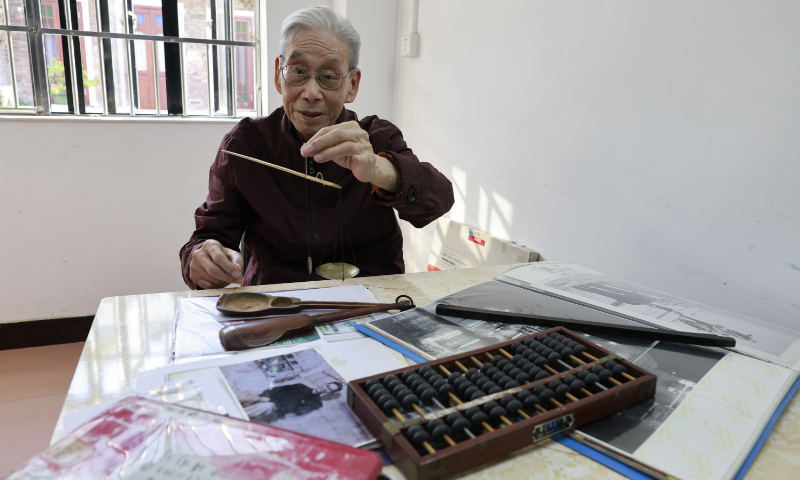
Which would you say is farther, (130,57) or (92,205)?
(130,57)

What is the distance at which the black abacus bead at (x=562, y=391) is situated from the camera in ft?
2.28

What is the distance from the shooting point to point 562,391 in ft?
2.29

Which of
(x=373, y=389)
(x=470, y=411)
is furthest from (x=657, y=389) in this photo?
(x=373, y=389)

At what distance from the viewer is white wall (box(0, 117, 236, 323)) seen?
2.70 metres

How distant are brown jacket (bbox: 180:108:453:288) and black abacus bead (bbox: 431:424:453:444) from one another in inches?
36.7

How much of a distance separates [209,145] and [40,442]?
178 centimetres

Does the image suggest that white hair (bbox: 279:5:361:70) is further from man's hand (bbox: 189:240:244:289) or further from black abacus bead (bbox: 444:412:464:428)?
black abacus bead (bbox: 444:412:464:428)

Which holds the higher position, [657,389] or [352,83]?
[352,83]

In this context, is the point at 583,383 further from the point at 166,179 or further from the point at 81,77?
the point at 81,77

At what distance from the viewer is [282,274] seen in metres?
1.58

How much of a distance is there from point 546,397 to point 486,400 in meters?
0.09

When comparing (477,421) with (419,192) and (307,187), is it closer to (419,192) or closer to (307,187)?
(419,192)

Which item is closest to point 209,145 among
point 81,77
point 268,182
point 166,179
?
point 166,179

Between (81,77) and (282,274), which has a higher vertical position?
(81,77)
